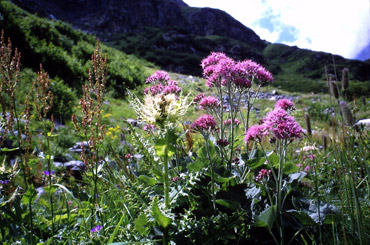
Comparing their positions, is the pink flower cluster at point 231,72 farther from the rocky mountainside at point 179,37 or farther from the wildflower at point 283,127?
the rocky mountainside at point 179,37

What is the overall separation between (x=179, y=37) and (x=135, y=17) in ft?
164

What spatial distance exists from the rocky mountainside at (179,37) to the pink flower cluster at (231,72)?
189 feet

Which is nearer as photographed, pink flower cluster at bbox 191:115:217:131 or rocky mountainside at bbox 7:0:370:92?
pink flower cluster at bbox 191:115:217:131

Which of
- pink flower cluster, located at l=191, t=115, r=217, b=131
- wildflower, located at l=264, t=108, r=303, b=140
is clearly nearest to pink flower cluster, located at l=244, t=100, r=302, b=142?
wildflower, located at l=264, t=108, r=303, b=140

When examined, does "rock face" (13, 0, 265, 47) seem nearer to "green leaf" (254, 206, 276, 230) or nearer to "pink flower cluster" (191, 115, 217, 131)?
"pink flower cluster" (191, 115, 217, 131)

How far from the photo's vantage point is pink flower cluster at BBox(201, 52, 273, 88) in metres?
2.14

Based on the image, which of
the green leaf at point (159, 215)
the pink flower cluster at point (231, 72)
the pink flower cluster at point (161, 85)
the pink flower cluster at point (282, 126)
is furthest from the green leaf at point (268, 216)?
the pink flower cluster at point (161, 85)

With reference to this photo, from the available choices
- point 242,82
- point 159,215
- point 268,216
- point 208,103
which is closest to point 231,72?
point 242,82

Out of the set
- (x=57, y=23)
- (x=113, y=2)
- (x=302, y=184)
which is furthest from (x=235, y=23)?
(x=302, y=184)

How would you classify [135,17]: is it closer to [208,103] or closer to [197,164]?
[208,103]

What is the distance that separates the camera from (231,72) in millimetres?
2154

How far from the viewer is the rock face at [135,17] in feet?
361

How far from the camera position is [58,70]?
10.5m

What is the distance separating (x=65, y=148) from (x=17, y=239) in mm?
4418
